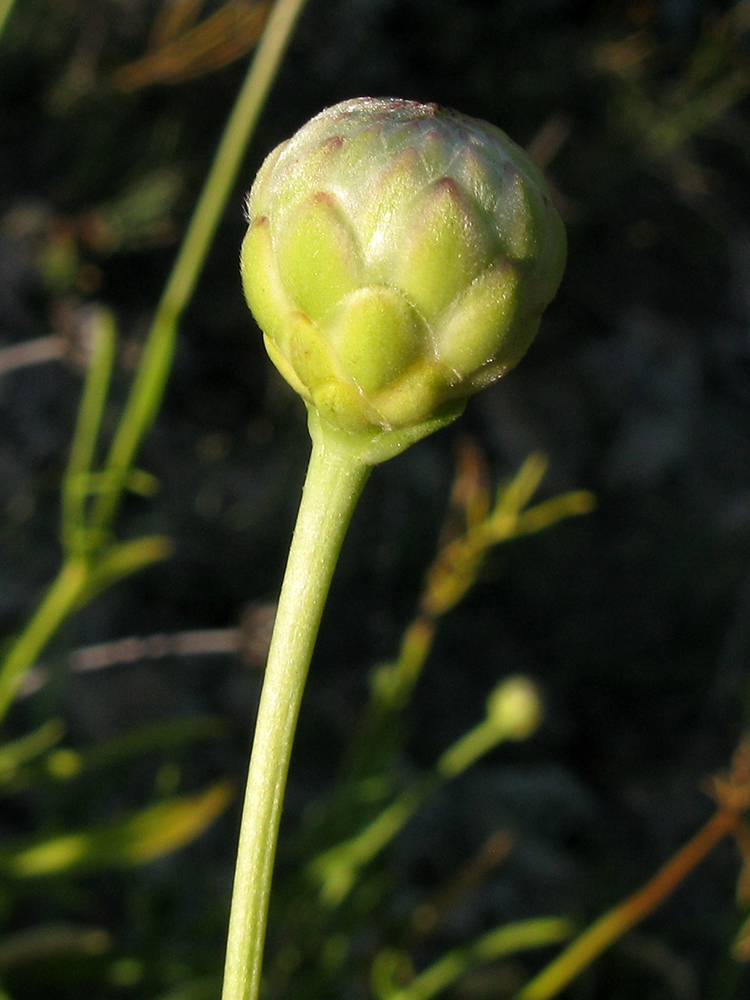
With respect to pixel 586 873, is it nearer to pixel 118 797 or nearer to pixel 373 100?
pixel 118 797

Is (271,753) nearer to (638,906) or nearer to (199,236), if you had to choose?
(199,236)

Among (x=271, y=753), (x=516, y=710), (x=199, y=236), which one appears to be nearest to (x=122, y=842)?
(x=516, y=710)

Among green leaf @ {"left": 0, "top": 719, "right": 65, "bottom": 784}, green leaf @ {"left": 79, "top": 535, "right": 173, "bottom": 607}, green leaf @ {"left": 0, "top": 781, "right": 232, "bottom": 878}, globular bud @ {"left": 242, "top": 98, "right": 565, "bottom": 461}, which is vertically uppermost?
globular bud @ {"left": 242, "top": 98, "right": 565, "bottom": 461}

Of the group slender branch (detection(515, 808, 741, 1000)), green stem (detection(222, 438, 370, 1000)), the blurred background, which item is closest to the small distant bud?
slender branch (detection(515, 808, 741, 1000))

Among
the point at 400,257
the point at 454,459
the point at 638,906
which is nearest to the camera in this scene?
the point at 400,257

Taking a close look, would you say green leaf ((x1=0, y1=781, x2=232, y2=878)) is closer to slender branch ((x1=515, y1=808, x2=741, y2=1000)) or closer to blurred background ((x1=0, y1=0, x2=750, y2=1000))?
slender branch ((x1=515, y1=808, x2=741, y2=1000))
